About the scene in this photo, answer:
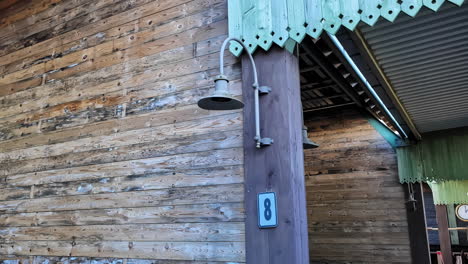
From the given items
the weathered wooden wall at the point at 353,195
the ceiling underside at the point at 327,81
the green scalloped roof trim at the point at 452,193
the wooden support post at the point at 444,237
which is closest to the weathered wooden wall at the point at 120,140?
the ceiling underside at the point at 327,81

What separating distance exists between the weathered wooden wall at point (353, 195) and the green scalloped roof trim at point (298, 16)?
12.7 ft

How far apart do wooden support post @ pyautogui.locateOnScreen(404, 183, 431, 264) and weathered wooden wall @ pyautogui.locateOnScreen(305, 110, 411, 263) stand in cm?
7

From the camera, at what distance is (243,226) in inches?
105

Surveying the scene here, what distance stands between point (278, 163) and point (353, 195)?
12.7 ft

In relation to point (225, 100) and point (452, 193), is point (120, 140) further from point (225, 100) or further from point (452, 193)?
point (452, 193)

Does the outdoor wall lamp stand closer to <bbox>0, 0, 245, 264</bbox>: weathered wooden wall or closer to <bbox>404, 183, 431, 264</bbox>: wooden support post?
<bbox>0, 0, 245, 264</bbox>: weathered wooden wall

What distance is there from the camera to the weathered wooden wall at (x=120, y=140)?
2900 mm

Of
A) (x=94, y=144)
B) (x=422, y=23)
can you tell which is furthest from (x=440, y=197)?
(x=94, y=144)

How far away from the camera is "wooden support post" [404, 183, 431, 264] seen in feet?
17.8

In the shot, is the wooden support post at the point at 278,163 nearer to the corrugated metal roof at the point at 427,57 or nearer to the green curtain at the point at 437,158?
the corrugated metal roof at the point at 427,57

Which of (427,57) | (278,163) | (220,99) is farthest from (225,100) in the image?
(427,57)

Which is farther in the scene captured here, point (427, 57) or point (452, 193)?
point (452, 193)

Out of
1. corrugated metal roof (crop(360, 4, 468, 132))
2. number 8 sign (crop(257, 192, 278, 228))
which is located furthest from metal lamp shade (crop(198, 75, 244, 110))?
corrugated metal roof (crop(360, 4, 468, 132))

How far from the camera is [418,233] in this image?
216 inches
